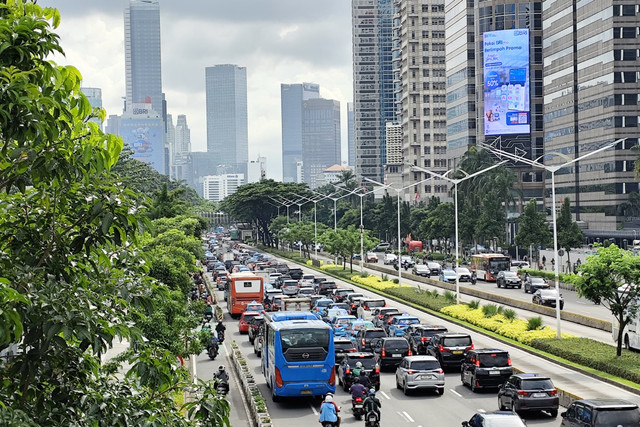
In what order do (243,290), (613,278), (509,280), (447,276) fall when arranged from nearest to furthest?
(613,278), (243,290), (509,280), (447,276)

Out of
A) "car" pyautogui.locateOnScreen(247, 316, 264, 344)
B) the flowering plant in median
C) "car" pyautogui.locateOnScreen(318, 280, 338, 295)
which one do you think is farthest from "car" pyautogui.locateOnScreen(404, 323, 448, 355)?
"car" pyautogui.locateOnScreen(318, 280, 338, 295)

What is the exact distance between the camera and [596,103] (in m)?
116

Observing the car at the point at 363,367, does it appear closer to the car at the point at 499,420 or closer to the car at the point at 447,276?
the car at the point at 499,420

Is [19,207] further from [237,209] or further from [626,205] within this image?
[237,209]

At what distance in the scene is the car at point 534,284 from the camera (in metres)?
69.4

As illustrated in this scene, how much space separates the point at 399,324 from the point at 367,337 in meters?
4.91

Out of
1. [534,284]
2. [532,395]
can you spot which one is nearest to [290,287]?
[534,284]

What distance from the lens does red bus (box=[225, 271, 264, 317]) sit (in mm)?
63000

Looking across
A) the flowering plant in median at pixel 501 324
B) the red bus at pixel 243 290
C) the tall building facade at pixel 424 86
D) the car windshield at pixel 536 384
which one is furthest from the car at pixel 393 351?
the tall building facade at pixel 424 86

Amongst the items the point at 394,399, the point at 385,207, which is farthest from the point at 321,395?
the point at 385,207

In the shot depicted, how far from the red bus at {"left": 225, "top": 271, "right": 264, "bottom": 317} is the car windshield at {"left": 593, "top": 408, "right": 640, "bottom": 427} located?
142 ft

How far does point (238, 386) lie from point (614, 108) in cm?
8800

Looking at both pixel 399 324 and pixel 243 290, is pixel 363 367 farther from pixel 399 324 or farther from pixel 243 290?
pixel 243 290

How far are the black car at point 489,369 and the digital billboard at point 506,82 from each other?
107 m
